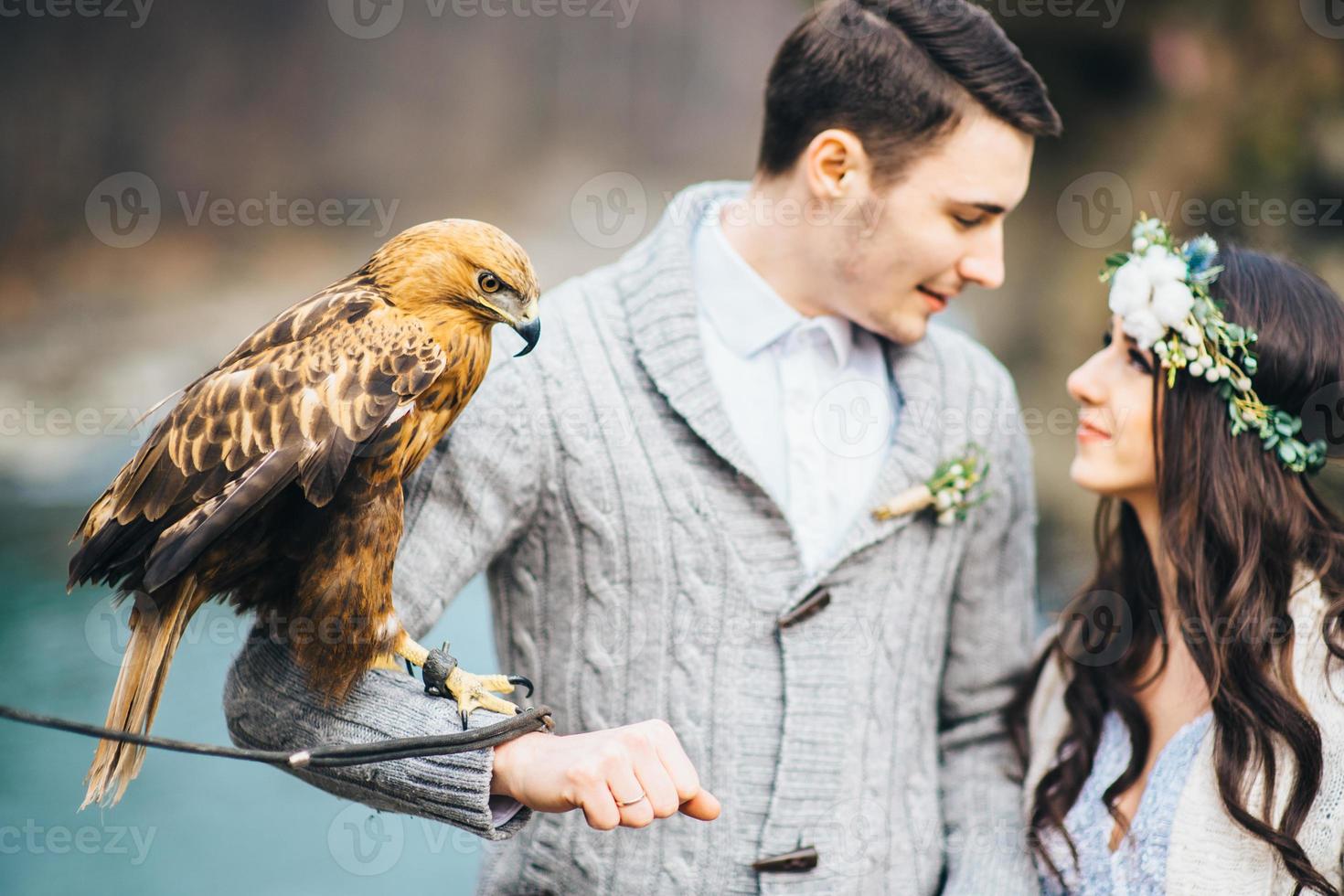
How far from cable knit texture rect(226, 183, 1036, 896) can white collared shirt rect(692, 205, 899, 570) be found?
6cm

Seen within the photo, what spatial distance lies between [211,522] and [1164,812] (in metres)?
1.48

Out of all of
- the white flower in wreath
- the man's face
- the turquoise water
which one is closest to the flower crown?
the white flower in wreath

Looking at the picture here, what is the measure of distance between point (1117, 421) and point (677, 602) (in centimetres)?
84

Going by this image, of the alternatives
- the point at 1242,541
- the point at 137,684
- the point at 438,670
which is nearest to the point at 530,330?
the point at 438,670


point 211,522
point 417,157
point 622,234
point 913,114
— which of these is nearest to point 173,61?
point 417,157

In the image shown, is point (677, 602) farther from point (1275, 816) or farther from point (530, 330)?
point (1275, 816)

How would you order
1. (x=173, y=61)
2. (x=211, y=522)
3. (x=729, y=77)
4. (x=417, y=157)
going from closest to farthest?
(x=211, y=522), (x=173, y=61), (x=417, y=157), (x=729, y=77)

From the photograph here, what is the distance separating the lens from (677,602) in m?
1.60

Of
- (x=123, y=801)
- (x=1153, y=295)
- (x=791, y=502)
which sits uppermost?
(x=1153, y=295)

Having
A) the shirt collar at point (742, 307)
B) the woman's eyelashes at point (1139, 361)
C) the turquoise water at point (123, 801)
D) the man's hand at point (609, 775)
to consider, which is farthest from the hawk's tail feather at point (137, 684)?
the turquoise water at point (123, 801)

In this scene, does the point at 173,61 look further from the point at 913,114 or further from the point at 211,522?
the point at 211,522

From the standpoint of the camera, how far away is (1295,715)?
1564mm

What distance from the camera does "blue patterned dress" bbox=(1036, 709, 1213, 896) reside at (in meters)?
1.63

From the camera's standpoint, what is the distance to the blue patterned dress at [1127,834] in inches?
64.1
